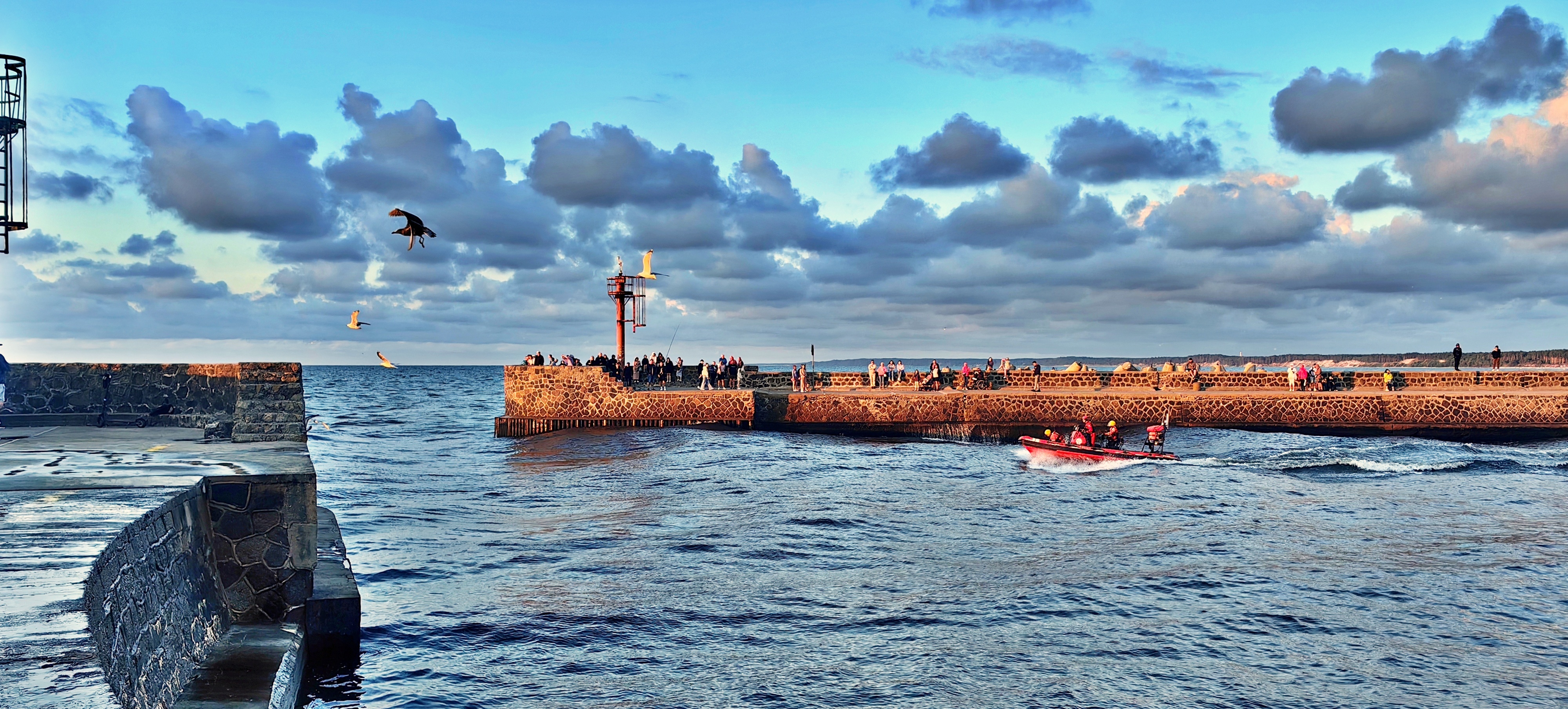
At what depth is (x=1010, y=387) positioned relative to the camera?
38094 mm

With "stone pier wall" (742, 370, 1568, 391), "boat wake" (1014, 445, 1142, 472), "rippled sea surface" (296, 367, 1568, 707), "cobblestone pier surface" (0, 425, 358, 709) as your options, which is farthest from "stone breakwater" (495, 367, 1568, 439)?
"cobblestone pier surface" (0, 425, 358, 709)

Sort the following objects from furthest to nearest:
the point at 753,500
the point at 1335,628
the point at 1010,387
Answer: the point at 1010,387, the point at 753,500, the point at 1335,628

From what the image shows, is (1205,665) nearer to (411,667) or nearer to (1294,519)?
(411,667)

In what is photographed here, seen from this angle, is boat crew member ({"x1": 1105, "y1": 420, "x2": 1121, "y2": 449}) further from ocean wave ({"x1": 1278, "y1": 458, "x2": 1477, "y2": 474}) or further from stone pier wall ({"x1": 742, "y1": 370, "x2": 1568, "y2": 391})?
stone pier wall ({"x1": 742, "y1": 370, "x2": 1568, "y2": 391})

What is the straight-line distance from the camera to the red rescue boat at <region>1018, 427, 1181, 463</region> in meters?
26.4

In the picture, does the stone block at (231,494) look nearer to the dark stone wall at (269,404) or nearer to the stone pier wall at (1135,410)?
the dark stone wall at (269,404)

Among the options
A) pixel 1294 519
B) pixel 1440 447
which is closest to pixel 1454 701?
Answer: pixel 1294 519

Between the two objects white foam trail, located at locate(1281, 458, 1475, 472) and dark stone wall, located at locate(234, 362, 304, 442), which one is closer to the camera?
dark stone wall, located at locate(234, 362, 304, 442)

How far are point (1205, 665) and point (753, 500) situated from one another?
449 inches

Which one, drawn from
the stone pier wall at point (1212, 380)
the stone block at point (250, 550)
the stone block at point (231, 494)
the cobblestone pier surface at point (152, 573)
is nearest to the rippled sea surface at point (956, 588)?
the cobblestone pier surface at point (152, 573)

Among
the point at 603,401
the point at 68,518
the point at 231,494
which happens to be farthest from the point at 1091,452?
the point at 68,518

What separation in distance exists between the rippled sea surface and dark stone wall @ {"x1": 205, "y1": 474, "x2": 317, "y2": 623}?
3.00 feet

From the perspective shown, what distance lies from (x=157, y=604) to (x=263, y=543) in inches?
93.5

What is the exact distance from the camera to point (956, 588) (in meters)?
12.3
